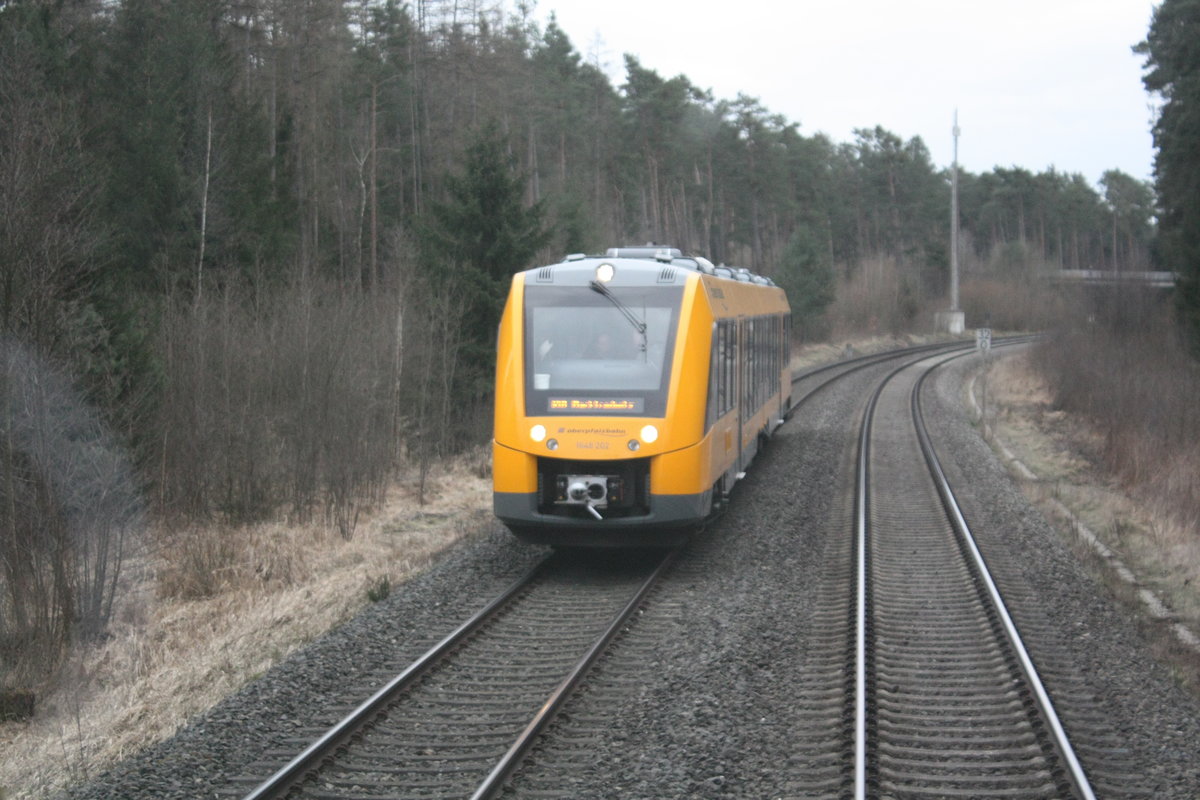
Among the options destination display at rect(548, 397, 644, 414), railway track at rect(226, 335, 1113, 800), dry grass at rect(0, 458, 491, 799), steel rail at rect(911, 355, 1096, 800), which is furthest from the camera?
destination display at rect(548, 397, 644, 414)

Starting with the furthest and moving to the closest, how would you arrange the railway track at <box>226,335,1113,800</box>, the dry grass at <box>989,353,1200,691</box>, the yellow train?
the yellow train < the dry grass at <box>989,353,1200,691</box> < the railway track at <box>226,335,1113,800</box>

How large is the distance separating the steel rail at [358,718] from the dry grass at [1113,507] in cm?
514

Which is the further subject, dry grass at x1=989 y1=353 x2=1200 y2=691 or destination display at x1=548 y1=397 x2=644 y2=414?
destination display at x1=548 y1=397 x2=644 y2=414

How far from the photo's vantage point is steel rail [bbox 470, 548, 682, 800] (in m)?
5.88

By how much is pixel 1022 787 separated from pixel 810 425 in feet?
61.2

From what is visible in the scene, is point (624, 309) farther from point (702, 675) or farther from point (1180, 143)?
point (1180, 143)

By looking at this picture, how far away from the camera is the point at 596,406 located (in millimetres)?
10719

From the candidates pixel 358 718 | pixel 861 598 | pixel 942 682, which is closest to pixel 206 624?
pixel 358 718

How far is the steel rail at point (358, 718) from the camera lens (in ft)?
19.1

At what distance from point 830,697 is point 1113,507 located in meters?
9.60

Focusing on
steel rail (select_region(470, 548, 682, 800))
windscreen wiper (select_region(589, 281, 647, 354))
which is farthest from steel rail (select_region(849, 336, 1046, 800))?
windscreen wiper (select_region(589, 281, 647, 354))

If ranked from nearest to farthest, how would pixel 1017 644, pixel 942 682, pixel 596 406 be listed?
pixel 942 682 → pixel 1017 644 → pixel 596 406

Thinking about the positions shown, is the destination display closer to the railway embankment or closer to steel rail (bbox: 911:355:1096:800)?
steel rail (bbox: 911:355:1096:800)

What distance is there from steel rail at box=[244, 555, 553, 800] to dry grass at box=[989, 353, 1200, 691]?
16.9 ft
